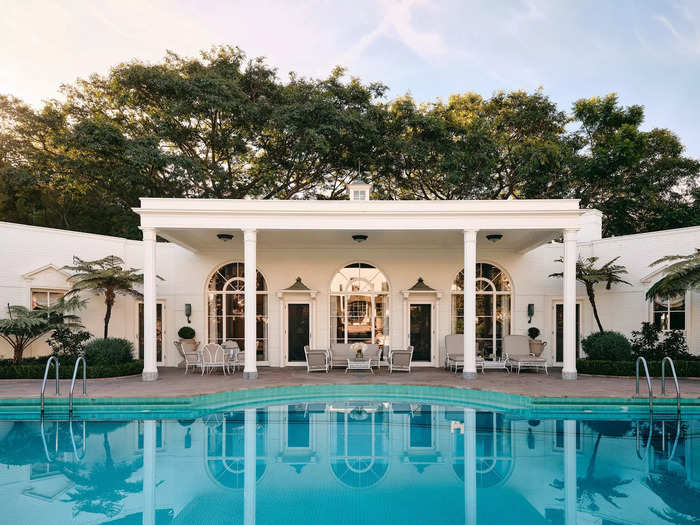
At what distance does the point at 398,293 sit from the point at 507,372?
12.7 feet

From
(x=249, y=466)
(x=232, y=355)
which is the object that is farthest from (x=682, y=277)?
(x=232, y=355)

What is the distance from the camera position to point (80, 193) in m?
20.4

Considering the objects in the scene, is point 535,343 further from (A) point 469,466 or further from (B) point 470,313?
(A) point 469,466

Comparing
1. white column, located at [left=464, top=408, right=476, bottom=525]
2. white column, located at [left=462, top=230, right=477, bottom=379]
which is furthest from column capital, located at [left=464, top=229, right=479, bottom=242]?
white column, located at [left=464, top=408, right=476, bottom=525]

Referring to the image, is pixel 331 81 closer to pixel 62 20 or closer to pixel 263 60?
pixel 263 60

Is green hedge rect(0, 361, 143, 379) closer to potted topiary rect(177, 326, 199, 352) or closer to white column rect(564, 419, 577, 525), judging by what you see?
potted topiary rect(177, 326, 199, 352)

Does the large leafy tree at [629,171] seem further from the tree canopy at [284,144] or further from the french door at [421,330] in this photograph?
the french door at [421,330]

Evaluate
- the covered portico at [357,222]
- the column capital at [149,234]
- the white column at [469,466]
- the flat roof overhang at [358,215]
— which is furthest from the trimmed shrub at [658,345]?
the column capital at [149,234]

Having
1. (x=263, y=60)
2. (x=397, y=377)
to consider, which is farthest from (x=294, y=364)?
(x=263, y=60)

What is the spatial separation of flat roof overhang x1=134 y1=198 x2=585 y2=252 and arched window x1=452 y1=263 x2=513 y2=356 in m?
3.32

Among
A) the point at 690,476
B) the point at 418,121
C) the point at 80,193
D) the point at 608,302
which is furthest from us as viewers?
the point at 80,193

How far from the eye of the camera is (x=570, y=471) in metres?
5.93

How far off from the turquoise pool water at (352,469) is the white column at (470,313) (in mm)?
1972

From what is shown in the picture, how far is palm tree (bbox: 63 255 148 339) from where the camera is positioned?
11.8 meters
